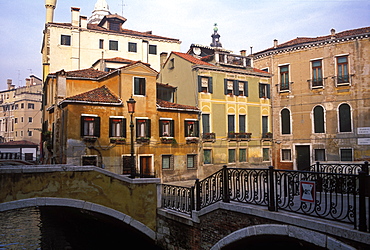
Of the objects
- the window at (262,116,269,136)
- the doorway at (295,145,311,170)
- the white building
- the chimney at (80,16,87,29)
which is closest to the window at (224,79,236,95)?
the window at (262,116,269,136)

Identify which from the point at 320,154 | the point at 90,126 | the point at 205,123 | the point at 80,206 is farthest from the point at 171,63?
the point at 80,206

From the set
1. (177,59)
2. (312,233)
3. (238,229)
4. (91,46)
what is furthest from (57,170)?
(91,46)

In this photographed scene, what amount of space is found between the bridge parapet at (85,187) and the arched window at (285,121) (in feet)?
61.7

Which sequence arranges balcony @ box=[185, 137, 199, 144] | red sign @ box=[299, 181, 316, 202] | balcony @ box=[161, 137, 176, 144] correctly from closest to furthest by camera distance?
1. red sign @ box=[299, 181, 316, 202]
2. balcony @ box=[161, 137, 176, 144]
3. balcony @ box=[185, 137, 199, 144]

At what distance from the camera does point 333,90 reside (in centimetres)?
2681

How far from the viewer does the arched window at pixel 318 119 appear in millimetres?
27297

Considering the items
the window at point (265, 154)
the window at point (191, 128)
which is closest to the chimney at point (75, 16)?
the window at point (191, 128)

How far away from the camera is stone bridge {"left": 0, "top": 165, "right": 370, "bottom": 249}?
23.3 feet

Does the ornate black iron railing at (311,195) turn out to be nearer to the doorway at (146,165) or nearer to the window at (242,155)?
the doorway at (146,165)

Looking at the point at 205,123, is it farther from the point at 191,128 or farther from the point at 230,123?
the point at 230,123

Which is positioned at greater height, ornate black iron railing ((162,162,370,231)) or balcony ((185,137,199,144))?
balcony ((185,137,199,144))

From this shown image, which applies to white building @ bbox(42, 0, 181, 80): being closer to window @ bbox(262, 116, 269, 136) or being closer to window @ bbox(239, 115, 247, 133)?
window @ bbox(239, 115, 247, 133)

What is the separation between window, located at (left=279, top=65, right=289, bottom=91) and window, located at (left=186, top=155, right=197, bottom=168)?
35.1 feet

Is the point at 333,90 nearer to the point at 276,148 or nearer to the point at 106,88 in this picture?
the point at 276,148
